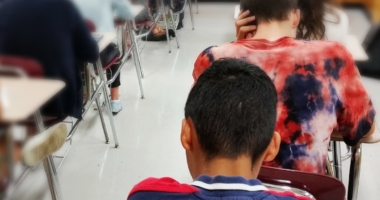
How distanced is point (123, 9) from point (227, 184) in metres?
1.51

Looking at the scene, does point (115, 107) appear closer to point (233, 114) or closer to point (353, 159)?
point (353, 159)

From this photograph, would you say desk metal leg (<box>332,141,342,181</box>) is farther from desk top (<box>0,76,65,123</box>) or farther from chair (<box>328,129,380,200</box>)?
desk top (<box>0,76,65,123</box>)

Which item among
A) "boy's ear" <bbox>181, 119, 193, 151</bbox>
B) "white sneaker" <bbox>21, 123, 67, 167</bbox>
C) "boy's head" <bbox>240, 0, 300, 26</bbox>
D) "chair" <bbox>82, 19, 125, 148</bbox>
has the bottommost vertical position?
"chair" <bbox>82, 19, 125, 148</bbox>

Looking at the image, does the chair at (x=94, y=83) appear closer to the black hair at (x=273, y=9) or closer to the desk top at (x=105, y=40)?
the desk top at (x=105, y=40)

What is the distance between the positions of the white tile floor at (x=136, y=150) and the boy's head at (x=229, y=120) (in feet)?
1.93

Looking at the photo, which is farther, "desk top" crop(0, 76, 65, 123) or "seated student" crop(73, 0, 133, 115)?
"seated student" crop(73, 0, 133, 115)

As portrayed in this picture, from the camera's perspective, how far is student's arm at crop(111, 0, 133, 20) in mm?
1828

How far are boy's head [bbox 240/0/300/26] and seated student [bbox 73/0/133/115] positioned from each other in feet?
1.68

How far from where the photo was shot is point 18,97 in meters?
0.63

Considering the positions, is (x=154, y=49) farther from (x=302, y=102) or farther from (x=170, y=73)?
(x=302, y=102)

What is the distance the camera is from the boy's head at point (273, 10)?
929 mm

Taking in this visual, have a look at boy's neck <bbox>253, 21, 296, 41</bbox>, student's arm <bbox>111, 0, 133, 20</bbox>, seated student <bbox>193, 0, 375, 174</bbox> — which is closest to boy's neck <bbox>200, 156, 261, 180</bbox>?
seated student <bbox>193, 0, 375, 174</bbox>

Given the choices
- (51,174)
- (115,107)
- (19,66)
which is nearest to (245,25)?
(19,66)

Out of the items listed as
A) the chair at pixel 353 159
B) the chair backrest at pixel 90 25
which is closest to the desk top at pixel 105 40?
the chair backrest at pixel 90 25
